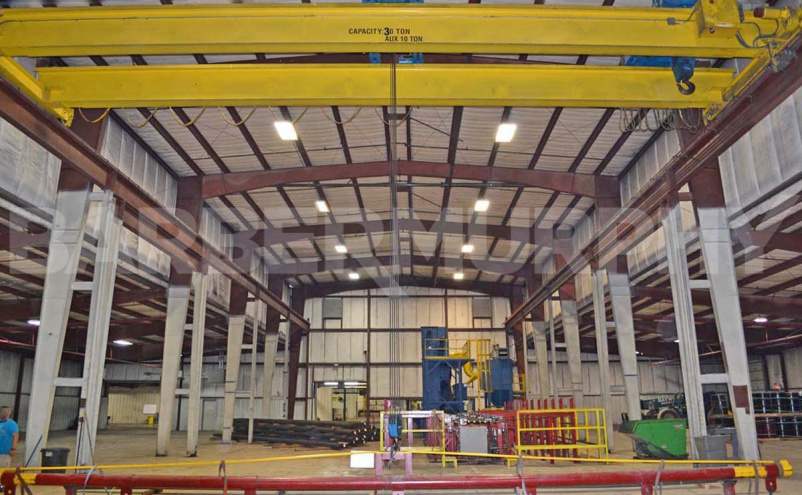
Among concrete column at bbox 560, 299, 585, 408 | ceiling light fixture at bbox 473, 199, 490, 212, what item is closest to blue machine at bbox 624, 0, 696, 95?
ceiling light fixture at bbox 473, 199, 490, 212

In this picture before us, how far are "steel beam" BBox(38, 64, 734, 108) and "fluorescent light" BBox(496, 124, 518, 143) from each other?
6543 mm

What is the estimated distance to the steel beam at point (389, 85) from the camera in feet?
34.2

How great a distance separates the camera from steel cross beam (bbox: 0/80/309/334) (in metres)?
10.6

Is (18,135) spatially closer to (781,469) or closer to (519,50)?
(519,50)

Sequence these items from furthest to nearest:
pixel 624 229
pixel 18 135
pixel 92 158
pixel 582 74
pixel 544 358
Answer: pixel 544 358 < pixel 624 229 < pixel 92 158 < pixel 18 135 < pixel 582 74

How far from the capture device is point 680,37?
361 inches

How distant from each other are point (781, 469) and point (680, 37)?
637 centimetres

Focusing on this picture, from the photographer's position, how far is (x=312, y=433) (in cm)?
2427

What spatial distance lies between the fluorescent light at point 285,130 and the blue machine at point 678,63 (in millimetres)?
9615

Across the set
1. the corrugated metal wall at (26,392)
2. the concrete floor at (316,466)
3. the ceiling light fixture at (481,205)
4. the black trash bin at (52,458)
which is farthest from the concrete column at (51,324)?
the corrugated metal wall at (26,392)

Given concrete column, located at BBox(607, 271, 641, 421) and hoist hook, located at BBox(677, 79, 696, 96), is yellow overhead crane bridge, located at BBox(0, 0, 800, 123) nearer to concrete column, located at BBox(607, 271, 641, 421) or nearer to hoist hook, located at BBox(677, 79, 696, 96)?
hoist hook, located at BBox(677, 79, 696, 96)

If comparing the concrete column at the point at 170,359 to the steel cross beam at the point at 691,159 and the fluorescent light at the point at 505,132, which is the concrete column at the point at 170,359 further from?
the steel cross beam at the point at 691,159

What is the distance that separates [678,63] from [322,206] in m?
15.8

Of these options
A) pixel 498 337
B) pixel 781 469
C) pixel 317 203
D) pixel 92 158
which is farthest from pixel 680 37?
pixel 498 337
